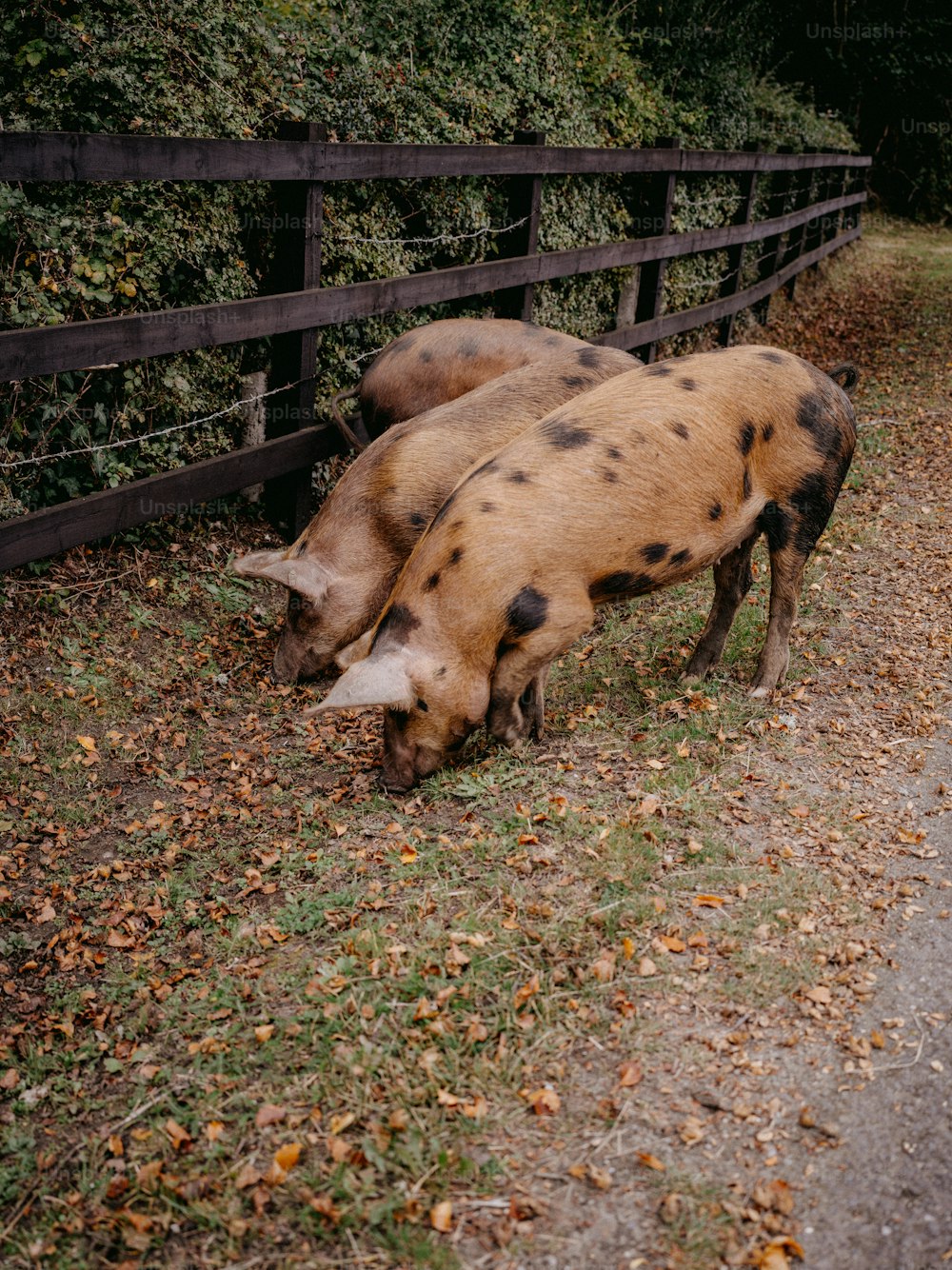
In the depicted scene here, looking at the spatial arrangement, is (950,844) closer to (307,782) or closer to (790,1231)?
(790,1231)

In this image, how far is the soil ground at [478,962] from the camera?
257cm

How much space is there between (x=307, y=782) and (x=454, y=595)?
1.12 meters

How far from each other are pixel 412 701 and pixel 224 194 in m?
3.42

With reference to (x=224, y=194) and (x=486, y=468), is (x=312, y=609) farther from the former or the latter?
(x=224, y=194)

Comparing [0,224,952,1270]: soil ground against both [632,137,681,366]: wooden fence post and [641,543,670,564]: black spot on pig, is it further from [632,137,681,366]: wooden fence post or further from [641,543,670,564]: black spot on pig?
[632,137,681,366]: wooden fence post

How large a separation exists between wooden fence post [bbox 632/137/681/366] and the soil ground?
4.71m

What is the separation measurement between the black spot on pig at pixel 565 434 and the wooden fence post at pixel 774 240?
10360mm

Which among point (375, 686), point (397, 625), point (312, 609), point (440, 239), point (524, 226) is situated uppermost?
point (524, 226)

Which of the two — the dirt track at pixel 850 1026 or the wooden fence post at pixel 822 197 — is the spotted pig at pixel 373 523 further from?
the wooden fence post at pixel 822 197

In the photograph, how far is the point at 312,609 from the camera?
5.29m

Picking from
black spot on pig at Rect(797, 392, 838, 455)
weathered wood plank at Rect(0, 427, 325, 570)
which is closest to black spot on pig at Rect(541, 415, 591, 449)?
black spot on pig at Rect(797, 392, 838, 455)

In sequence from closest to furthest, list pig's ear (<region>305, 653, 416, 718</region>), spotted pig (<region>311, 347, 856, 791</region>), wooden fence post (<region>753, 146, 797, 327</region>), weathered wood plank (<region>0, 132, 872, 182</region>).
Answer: pig's ear (<region>305, 653, 416, 718</region>), spotted pig (<region>311, 347, 856, 791</region>), weathered wood plank (<region>0, 132, 872, 182</region>), wooden fence post (<region>753, 146, 797, 327</region>)

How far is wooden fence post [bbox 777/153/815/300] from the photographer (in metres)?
15.7

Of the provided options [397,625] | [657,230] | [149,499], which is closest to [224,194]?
[149,499]
